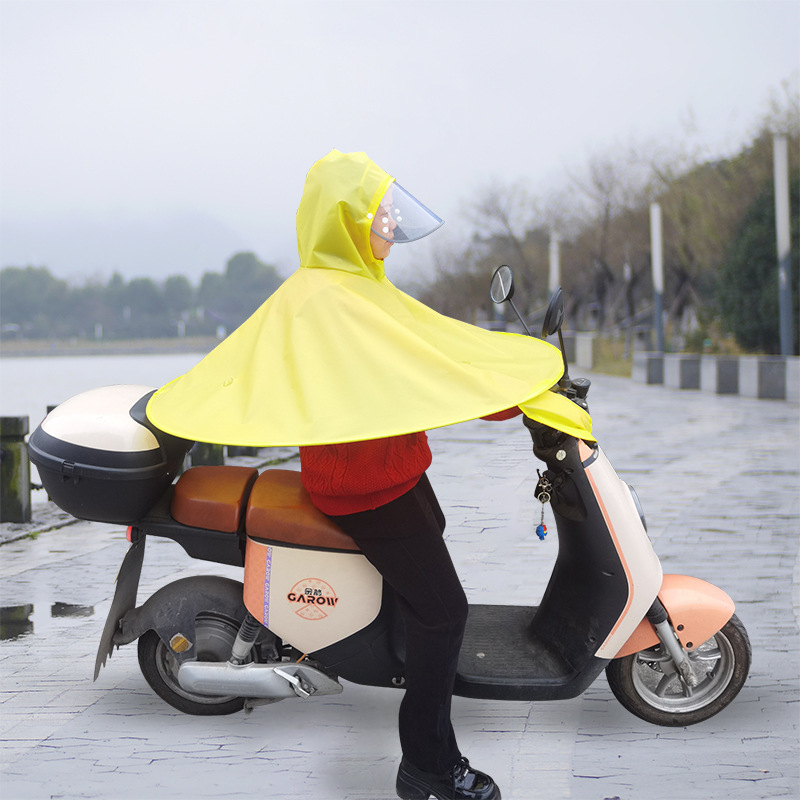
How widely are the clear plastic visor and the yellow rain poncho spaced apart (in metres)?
0.05

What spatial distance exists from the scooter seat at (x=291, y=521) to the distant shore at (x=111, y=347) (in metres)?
47.3

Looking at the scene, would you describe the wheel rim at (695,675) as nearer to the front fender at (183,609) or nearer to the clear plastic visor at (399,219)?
the front fender at (183,609)

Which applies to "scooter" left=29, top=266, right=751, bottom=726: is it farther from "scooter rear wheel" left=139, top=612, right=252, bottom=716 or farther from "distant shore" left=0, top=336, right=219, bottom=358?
"distant shore" left=0, top=336, right=219, bottom=358

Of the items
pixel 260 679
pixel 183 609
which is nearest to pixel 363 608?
pixel 260 679

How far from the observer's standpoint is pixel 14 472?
659 cm

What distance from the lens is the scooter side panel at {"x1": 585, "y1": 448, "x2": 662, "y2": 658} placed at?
2992 millimetres

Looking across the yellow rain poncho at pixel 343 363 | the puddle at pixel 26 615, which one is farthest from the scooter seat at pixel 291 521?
the puddle at pixel 26 615

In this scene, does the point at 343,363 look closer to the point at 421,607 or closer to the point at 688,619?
the point at 421,607

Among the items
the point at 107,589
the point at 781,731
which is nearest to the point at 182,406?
the point at 781,731

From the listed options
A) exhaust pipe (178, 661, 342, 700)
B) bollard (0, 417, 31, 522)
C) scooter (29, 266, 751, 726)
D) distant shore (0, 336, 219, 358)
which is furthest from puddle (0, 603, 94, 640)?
distant shore (0, 336, 219, 358)

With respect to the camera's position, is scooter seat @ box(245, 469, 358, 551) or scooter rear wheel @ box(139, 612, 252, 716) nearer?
scooter seat @ box(245, 469, 358, 551)

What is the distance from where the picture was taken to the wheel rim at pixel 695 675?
322 centimetres

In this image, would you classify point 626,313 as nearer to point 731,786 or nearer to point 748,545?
point 748,545

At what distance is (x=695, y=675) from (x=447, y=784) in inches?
38.6
